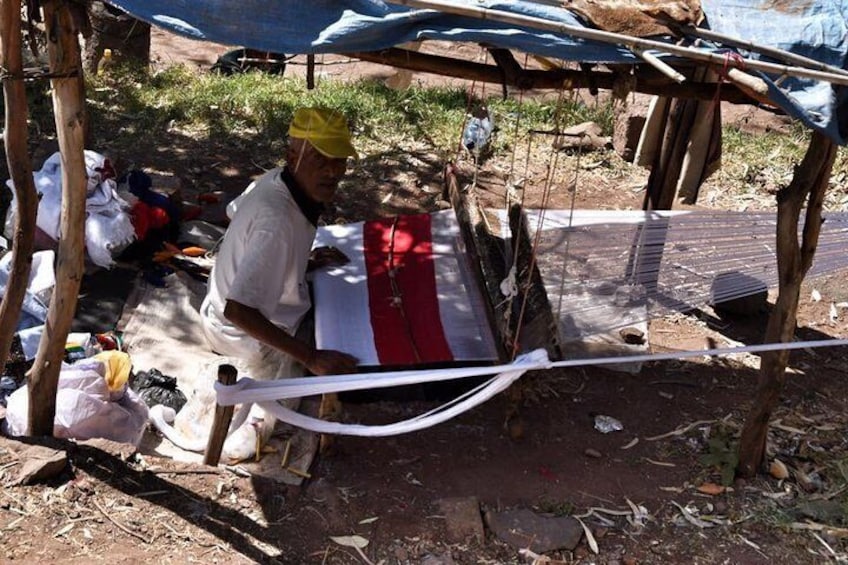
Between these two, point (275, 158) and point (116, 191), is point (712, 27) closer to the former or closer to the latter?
point (116, 191)

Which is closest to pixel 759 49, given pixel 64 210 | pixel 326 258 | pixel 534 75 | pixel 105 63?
pixel 534 75

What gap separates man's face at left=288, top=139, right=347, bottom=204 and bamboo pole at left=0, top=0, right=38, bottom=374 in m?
0.90

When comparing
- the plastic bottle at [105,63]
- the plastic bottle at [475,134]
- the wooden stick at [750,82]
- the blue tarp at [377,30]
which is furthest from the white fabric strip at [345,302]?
the plastic bottle at [105,63]

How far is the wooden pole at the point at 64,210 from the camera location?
9.12ft

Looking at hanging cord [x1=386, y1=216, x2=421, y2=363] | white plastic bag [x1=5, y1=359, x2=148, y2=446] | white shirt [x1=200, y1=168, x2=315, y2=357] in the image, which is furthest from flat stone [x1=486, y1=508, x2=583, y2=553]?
white plastic bag [x1=5, y1=359, x2=148, y2=446]

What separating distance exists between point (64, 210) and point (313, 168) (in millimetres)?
878

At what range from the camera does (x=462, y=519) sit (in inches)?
127

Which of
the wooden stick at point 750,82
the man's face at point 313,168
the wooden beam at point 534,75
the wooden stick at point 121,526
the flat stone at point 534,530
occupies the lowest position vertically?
the flat stone at point 534,530

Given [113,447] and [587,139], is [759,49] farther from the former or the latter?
[587,139]

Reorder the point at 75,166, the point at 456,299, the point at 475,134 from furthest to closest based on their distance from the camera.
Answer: the point at 475,134 < the point at 456,299 < the point at 75,166

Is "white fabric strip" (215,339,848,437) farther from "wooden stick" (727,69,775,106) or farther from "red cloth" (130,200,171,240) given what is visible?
"red cloth" (130,200,171,240)

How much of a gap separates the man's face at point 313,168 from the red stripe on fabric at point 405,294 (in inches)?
25.0

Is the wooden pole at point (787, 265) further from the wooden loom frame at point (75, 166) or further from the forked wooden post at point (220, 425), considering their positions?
the forked wooden post at point (220, 425)

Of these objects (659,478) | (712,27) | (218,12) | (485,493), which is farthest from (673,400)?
(218,12)
